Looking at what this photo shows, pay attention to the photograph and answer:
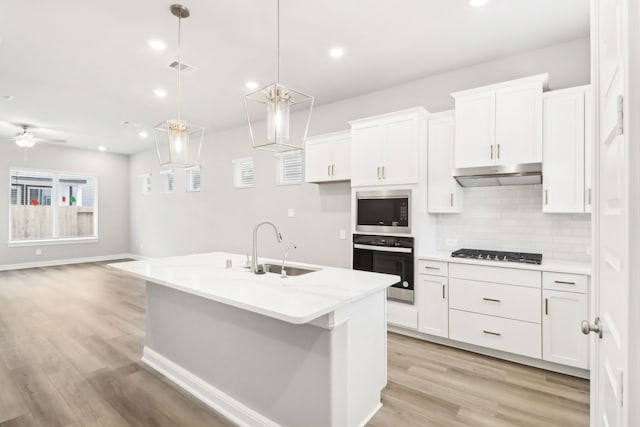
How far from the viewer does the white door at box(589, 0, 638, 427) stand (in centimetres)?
76

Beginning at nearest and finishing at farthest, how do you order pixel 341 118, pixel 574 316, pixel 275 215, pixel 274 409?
1. pixel 274 409
2. pixel 574 316
3. pixel 341 118
4. pixel 275 215

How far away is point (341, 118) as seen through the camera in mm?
4652

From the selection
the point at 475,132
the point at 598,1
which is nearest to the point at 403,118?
the point at 475,132

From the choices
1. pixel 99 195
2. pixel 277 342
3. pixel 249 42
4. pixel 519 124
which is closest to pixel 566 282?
pixel 519 124

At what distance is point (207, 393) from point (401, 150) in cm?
286

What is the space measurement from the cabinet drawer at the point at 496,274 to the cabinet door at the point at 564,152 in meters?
0.61

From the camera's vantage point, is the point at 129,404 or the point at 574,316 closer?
the point at 129,404

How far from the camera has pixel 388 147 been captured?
3.60m

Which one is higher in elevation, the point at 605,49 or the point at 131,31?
the point at 131,31

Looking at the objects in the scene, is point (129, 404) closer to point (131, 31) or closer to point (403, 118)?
point (131, 31)

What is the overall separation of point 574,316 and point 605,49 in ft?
7.60

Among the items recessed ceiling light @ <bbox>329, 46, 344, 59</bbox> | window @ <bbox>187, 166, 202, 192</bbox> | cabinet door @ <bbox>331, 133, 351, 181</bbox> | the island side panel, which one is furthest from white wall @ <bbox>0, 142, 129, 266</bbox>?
recessed ceiling light @ <bbox>329, 46, 344, 59</bbox>

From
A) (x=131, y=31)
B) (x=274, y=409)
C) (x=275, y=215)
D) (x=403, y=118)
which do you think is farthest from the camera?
(x=275, y=215)

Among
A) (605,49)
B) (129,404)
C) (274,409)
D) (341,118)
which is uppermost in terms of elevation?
(341,118)
